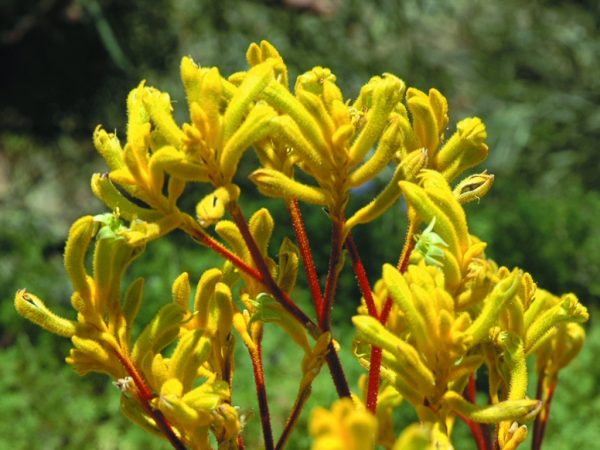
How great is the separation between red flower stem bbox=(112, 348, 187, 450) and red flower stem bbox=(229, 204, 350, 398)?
0.47 ft

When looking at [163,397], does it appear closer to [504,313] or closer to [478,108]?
[504,313]

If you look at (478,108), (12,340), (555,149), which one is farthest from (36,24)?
(555,149)

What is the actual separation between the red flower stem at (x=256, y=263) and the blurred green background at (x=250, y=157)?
5.07 ft

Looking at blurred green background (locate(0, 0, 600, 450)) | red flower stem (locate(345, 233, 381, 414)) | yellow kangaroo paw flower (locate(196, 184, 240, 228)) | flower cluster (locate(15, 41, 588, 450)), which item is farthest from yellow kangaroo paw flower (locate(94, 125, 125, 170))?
blurred green background (locate(0, 0, 600, 450))

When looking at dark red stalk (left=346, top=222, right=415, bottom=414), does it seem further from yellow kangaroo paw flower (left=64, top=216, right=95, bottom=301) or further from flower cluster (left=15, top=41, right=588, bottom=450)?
yellow kangaroo paw flower (left=64, top=216, right=95, bottom=301)

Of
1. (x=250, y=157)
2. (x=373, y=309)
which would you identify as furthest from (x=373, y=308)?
(x=250, y=157)

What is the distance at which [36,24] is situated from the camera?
4574mm

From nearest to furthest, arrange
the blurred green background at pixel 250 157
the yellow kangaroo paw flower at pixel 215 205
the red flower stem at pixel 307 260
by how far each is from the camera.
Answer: the yellow kangaroo paw flower at pixel 215 205
the red flower stem at pixel 307 260
the blurred green background at pixel 250 157

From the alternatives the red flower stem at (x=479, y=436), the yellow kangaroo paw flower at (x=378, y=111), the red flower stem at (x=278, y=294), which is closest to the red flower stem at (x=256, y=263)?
the red flower stem at (x=278, y=294)

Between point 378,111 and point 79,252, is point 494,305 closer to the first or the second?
point 378,111

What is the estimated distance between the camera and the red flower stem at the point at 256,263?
82 cm

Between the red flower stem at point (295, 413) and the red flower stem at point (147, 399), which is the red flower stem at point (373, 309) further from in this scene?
the red flower stem at point (147, 399)

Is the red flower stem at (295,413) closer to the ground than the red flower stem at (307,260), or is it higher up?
closer to the ground

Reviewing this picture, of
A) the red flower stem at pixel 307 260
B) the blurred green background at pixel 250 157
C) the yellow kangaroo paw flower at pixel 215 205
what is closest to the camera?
the yellow kangaroo paw flower at pixel 215 205
